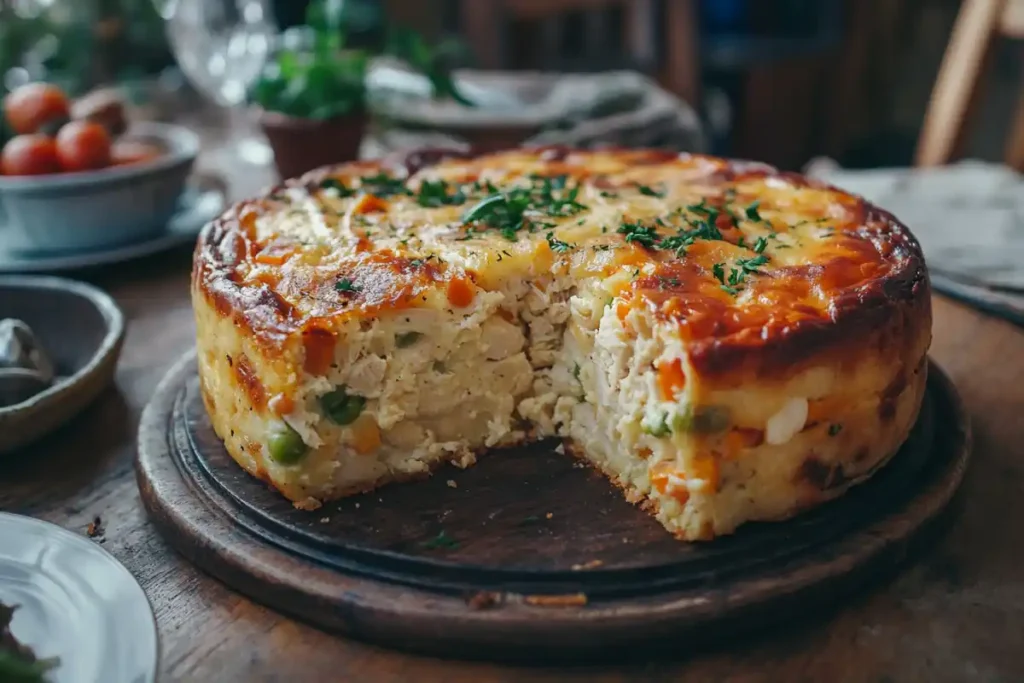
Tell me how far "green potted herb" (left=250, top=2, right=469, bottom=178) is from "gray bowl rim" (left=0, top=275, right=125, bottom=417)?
1.32 m

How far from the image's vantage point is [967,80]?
4266 millimetres

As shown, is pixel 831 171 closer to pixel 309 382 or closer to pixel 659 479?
pixel 659 479

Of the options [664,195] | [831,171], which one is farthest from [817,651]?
[831,171]

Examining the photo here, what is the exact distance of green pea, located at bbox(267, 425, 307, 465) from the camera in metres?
2.03

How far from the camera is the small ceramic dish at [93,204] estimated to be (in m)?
3.24

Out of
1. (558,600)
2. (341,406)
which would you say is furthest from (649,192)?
(558,600)

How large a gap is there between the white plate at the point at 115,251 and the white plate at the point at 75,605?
1.67 metres

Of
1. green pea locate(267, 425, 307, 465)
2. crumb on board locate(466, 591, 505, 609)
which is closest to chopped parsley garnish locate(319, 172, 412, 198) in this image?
green pea locate(267, 425, 307, 465)

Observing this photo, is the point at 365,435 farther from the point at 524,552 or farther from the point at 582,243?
the point at 582,243

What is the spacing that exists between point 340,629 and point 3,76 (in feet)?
14.7

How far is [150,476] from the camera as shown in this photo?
6.93 feet

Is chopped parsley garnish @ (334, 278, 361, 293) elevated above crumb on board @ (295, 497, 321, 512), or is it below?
above

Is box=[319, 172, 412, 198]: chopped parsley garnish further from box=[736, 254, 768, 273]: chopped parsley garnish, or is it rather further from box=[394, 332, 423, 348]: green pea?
box=[736, 254, 768, 273]: chopped parsley garnish

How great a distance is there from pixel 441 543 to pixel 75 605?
703 millimetres
